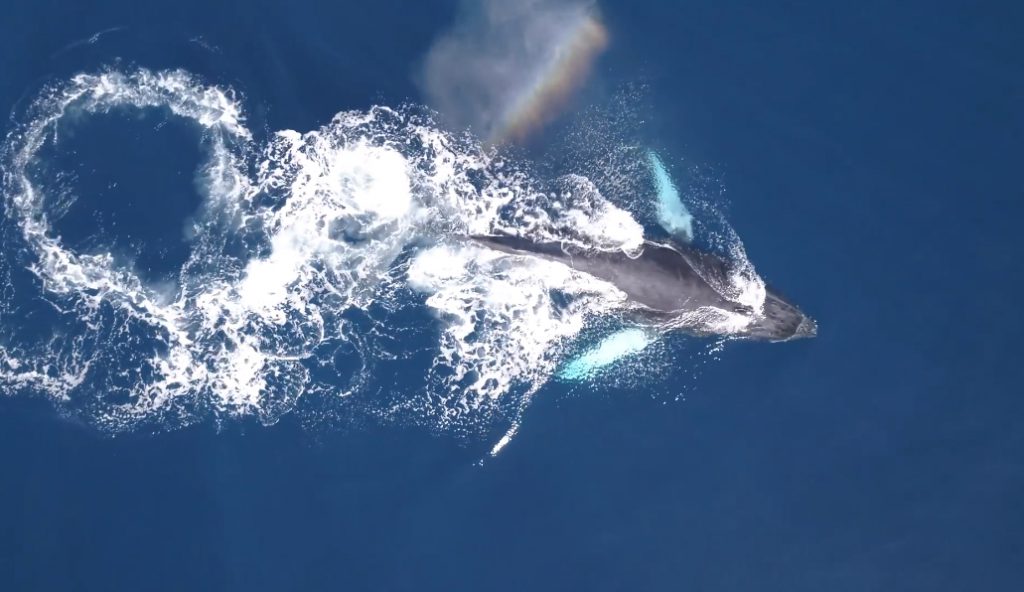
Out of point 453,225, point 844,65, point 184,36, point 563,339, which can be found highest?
point 184,36

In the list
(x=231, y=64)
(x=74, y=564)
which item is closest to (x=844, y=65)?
(x=231, y=64)

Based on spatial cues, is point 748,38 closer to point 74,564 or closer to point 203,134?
point 203,134

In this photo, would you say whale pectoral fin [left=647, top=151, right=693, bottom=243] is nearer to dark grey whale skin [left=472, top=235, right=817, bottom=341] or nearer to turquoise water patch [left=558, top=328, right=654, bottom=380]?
dark grey whale skin [left=472, top=235, right=817, bottom=341]

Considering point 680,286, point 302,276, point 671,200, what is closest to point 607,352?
point 680,286

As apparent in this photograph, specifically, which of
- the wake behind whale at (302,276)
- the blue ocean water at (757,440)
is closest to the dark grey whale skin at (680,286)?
the wake behind whale at (302,276)

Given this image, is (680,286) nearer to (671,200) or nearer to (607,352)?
(671,200)

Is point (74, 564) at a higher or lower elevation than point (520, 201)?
lower
